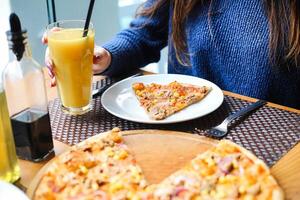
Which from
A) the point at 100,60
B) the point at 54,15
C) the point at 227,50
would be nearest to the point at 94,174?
the point at 100,60

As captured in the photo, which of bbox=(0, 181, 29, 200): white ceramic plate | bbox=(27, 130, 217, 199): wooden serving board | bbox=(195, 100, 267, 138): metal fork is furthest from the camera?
bbox=(195, 100, 267, 138): metal fork

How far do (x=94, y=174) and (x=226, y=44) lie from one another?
73 cm

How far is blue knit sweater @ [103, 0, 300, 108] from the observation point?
1286 millimetres

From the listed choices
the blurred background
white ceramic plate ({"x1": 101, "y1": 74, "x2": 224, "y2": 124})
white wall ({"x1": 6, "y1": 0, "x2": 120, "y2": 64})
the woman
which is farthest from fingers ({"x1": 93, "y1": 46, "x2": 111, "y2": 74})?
white wall ({"x1": 6, "y1": 0, "x2": 120, "y2": 64})

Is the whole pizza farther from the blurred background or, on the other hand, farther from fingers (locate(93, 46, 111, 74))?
the blurred background

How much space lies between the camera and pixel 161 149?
2.82 feet

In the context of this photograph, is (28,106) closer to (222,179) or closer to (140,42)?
(222,179)

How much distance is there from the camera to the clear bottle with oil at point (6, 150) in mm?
766

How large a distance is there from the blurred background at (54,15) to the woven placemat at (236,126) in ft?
3.11

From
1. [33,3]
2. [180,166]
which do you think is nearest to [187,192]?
[180,166]

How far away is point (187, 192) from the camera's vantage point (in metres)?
0.73

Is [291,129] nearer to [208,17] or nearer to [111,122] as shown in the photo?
[111,122]

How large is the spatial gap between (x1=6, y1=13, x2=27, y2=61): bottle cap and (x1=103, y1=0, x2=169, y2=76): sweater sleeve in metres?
0.53

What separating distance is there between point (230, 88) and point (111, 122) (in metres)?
0.51
